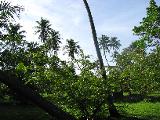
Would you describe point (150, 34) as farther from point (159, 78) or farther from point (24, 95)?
point (24, 95)

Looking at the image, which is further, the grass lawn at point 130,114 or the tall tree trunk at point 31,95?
the grass lawn at point 130,114

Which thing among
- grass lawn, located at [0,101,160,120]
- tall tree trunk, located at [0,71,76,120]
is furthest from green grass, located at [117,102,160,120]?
tall tree trunk, located at [0,71,76,120]

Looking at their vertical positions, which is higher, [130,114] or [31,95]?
[31,95]

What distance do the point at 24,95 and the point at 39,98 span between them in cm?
12

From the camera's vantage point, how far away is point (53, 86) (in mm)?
16594

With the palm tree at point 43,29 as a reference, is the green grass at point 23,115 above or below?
below

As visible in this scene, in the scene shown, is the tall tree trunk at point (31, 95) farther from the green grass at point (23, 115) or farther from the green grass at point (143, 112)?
the green grass at point (23, 115)

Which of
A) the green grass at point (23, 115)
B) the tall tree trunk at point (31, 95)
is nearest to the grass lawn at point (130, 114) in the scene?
the green grass at point (23, 115)

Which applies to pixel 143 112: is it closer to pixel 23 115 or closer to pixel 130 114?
pixel 130 114

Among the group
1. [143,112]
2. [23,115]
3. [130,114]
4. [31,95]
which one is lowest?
[130,114]

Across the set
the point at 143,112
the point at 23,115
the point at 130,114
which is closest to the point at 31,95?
the point at 130,114

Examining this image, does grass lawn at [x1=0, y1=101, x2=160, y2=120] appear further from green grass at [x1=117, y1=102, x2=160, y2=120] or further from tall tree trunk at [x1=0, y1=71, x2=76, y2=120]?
tall tree trunk at [x1=0, y1=71, x2=76, y2=120]

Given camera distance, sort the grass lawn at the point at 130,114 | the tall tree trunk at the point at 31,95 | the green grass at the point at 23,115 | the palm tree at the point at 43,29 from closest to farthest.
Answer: the tall tree trunk at the point at 31,95
the grass lawn at the point at 130,114
the green grass at the point at 23,115
the palm tree at the point at 43,29

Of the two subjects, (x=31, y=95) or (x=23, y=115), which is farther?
(x=23, y=115)
